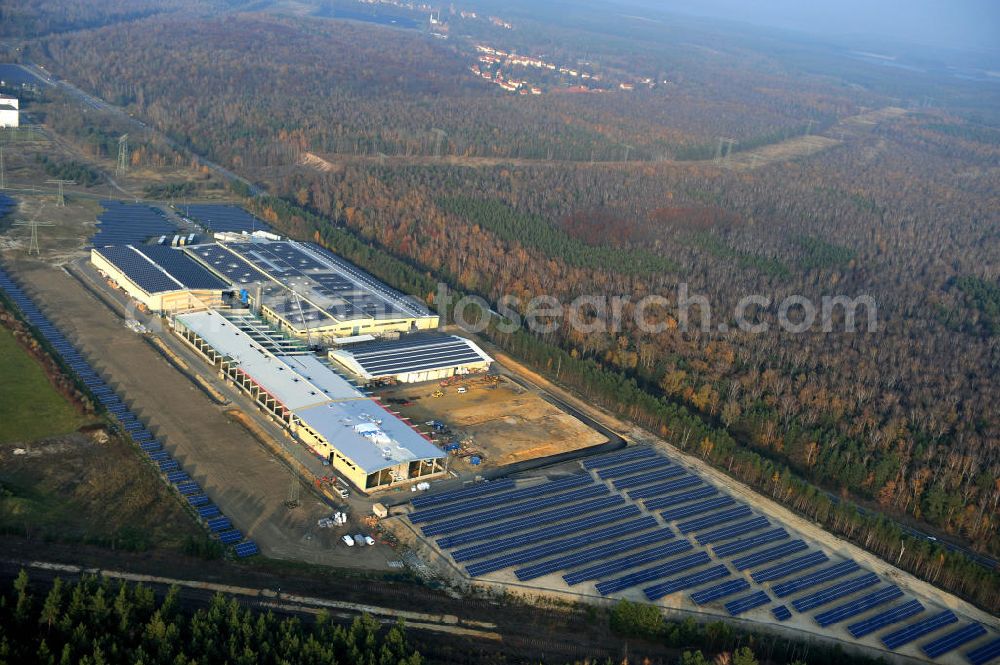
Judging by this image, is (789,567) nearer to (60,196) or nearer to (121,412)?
(121,412)

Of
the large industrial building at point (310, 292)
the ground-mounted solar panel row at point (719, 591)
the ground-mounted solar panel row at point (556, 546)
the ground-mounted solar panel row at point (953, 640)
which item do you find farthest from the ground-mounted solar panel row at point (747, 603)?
the large industrial building at point (310, 292)

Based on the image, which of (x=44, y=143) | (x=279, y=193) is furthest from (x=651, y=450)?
(x=44, y=143)

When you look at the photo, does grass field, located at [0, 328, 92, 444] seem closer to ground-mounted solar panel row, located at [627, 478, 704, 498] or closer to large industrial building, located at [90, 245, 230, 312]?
large industrial building, located at [90, 245, 230, 312]

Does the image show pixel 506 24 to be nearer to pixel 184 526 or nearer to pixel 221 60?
pixel 221 60

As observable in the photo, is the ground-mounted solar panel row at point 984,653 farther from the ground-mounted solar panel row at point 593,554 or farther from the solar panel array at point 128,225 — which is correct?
the solar panel array at point 128,225

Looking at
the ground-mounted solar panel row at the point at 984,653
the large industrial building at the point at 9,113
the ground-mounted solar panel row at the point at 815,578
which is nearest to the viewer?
the ground-mounted solar panel row at the point at 984,653
